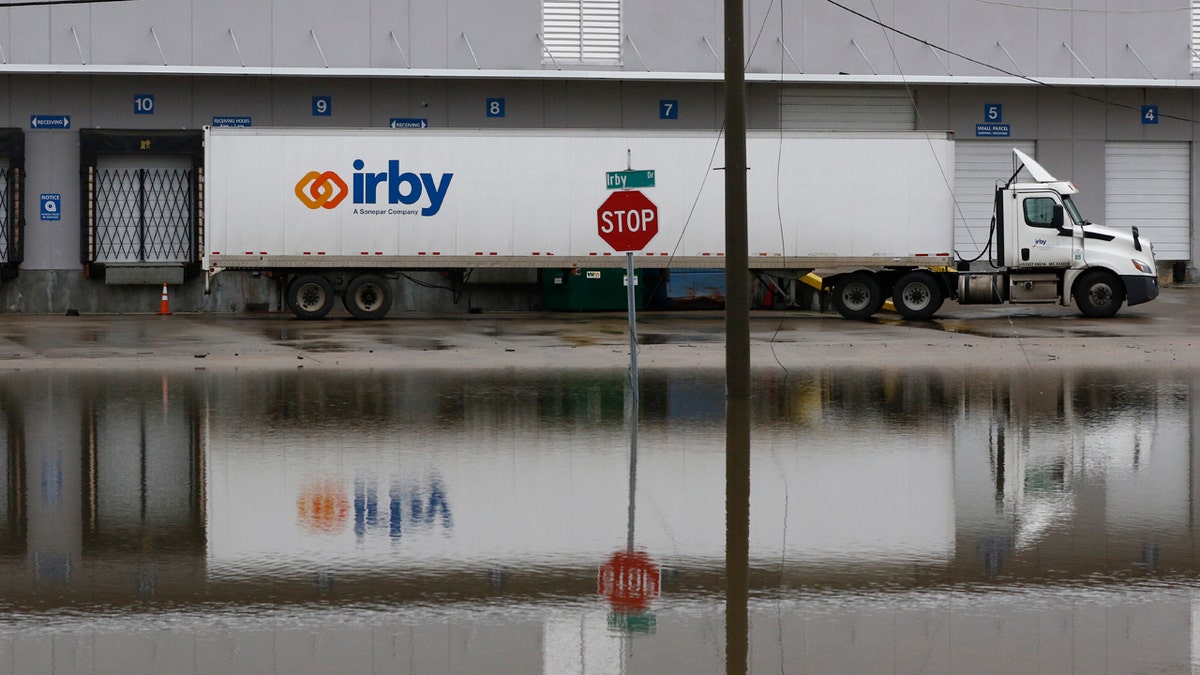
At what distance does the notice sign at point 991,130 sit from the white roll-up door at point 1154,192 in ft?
9.13

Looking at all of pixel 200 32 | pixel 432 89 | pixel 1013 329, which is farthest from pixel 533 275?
pixel 1013 329

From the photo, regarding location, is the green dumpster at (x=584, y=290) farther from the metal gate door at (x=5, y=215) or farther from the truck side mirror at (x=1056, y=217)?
the metal gate door at (x=5, y=215)

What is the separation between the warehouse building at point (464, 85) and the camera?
34625mm

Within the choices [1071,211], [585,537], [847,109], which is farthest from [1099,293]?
[585,537]

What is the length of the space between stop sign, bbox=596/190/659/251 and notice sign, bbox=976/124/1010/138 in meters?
24.6

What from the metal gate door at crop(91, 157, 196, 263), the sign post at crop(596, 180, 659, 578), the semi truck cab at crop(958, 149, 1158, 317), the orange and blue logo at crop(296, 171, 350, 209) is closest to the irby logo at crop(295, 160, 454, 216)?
the orange and blue logo at crop(296, 171, 350, 209)

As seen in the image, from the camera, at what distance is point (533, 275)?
34562 mm

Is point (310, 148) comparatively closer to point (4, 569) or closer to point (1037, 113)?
point (1037, 113)

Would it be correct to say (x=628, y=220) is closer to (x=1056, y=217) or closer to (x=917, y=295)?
(x=917, y=295)

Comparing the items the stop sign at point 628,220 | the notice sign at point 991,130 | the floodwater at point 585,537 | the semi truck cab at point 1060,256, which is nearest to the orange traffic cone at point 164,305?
the semi truck cab at point 1060,256

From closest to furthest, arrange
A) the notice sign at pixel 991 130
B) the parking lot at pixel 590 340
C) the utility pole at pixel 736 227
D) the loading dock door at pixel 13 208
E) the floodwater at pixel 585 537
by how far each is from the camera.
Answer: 1. the floodwater at pixel 585 537
2. the utility pole at pixel 736 227
3. the parking lot at pixel 590 340
4. the loading dock door at pixel 13 208
5. the notice sign at pixel 991 130

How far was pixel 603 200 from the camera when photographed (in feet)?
100

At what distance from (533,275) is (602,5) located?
6.72 metres

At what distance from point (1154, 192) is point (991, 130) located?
4.73 metres
